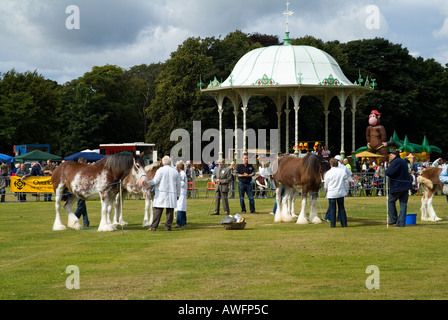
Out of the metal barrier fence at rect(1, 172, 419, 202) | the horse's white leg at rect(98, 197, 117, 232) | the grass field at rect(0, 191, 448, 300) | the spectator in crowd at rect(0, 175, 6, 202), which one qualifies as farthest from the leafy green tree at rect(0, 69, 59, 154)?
the horse's white leg at rect(98, 197, 117, 232)

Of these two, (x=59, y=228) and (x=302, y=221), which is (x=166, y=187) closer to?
(x=59, y=228)

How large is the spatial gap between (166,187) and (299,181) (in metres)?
4.49

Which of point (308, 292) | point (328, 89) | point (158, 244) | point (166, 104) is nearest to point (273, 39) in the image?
point (166, 104)

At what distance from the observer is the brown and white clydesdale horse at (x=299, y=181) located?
19875mm

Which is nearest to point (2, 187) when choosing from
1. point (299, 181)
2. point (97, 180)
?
point (97, 180)

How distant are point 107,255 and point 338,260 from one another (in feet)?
15.4

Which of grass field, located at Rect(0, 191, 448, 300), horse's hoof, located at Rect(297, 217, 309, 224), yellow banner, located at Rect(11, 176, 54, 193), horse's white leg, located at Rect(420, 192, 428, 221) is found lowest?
grass field, located at Rect(0, 191, 448, 300)

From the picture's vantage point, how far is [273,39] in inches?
3009

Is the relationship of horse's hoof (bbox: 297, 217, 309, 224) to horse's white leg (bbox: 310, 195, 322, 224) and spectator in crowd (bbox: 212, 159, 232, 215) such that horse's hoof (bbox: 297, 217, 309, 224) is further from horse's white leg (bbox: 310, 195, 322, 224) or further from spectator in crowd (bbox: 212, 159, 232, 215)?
spectator in crowd (bbox: 212, 159, 232, 215)

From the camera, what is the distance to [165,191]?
58.5ft

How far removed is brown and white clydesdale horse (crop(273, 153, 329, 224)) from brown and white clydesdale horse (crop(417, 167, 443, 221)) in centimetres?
318

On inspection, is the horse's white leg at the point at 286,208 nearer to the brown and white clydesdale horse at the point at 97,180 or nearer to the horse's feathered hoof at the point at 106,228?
the brown and white clydesdale horse at the point at 97,180

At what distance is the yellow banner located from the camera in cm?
3300

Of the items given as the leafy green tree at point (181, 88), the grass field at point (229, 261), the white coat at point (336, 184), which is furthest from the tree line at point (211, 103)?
the grass field at point (229, 261)
